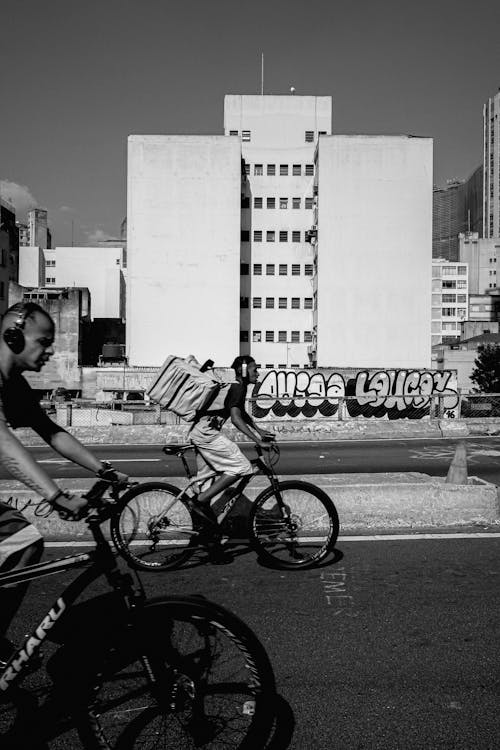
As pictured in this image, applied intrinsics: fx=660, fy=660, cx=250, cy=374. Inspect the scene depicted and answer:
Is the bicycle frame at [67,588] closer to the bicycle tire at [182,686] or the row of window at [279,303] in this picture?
the bicycle tire at [182,686]

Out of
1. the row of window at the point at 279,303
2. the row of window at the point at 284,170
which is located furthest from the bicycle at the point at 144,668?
the row of window at the point at 284,170

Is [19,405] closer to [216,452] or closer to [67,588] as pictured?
[67,588]

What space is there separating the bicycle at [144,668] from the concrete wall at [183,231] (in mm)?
55399

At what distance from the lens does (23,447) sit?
317cm

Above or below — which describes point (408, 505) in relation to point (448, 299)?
below

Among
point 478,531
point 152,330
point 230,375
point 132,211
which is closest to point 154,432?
point 478,531

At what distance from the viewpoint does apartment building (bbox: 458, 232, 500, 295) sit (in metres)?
151

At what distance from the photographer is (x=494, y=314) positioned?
138m

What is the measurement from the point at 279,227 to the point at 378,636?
62144 mm

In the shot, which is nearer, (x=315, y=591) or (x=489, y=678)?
(x=489, y=678)

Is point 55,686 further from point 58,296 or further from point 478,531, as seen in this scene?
point 58,296

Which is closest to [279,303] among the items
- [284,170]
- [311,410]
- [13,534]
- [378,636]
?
[284,170]

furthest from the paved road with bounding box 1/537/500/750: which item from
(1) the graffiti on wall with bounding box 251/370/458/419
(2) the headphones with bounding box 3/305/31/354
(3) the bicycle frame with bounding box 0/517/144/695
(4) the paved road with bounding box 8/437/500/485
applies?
(1) the graffiti on wall with bounding box 251/370/458/419

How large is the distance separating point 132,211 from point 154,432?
43.7m
